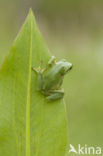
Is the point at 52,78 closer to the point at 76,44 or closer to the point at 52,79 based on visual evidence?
the point at 52,79

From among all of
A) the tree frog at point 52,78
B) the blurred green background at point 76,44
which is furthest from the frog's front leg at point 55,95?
the blurred green background at point 76,44

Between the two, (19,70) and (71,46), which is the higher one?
(71,46)

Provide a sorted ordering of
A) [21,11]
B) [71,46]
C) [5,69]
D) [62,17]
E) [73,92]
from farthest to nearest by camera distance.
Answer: [62,17], [21,11], [71,46], [73,92], [5,69]

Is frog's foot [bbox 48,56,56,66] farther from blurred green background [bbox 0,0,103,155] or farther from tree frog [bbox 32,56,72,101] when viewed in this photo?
blurred green background [bbox 0,0,103,155]

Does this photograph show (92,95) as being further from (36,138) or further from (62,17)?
(36,138)

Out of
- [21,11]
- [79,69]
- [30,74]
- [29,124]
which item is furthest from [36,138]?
[21,11]

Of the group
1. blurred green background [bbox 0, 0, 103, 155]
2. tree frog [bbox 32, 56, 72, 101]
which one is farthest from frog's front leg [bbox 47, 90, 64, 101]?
blurred green background [bbox 0, 0, 103, 155]

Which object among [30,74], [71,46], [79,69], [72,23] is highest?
[72,23]
